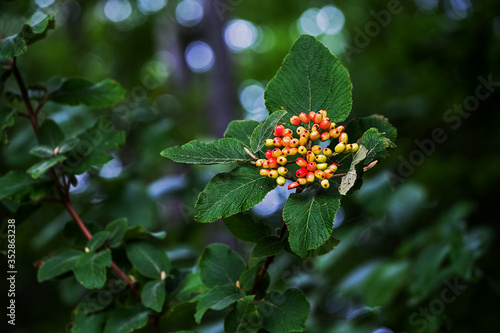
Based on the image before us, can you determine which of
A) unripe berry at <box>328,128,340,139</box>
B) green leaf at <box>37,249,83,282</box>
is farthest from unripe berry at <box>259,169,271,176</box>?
green leaf at <box>37,249,83,282</box>

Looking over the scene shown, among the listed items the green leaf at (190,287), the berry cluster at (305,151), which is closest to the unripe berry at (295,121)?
the berry cluster at (305,151)

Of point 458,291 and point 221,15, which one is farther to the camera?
point 221,15

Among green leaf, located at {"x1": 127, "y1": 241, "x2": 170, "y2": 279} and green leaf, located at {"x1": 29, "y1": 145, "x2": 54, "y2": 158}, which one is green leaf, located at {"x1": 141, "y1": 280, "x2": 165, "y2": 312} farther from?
green leaf, located at {"x1": 29, "y1": 145, "x2": 54, "y2": 158}

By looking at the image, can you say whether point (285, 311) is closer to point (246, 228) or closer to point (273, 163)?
point (246, 228)

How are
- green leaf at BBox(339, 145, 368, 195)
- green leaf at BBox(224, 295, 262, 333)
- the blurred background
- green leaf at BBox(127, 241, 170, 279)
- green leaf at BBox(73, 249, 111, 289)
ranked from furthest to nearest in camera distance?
the blurred background, green leaf at BBox(127, 241, 170, 279), green leaf at BBox(73, 249, 111, 289), green leaf at BBox(224, 295, 262, 333), green leaf at BBox(339, 145, 368, 195)

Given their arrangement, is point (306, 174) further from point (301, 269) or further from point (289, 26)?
point (289, 26)

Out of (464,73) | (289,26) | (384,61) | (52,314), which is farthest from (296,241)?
(289,26)
